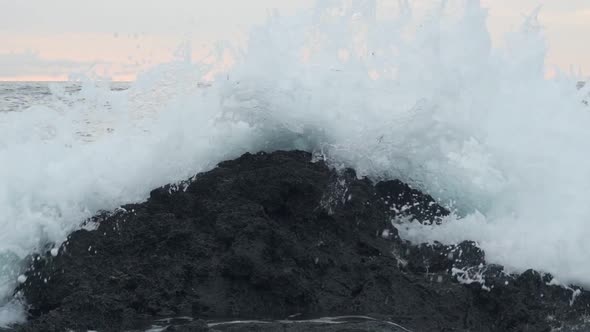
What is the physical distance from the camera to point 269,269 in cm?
421

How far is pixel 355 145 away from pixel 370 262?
1156 mm

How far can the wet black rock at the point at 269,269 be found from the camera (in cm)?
409

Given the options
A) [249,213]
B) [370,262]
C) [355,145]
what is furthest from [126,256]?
[355,145]

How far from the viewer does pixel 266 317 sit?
13.3 feet

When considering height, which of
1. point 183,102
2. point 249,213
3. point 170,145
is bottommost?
point 249,213

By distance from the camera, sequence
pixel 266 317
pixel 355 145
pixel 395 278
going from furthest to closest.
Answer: pixel 355 145
pixel 395 278
pixel 266 317

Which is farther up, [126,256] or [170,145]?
[170,145]

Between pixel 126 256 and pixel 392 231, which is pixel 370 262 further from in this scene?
pixel 126 256

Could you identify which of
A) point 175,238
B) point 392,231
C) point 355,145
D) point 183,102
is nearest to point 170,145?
point 183,102

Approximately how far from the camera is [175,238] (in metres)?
4.47

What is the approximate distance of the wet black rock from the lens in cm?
409

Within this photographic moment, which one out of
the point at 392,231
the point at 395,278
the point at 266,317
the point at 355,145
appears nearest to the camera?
the point at 266,317

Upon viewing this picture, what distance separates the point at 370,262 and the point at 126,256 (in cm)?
155

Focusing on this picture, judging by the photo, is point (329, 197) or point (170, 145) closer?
point (329, 197)
